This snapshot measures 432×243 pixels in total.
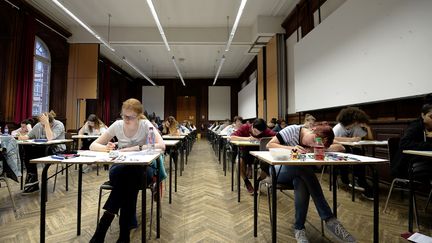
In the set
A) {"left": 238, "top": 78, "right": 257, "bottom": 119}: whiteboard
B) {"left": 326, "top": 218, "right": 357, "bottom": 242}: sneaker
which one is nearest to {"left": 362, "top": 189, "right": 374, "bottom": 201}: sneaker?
{"left": 326, "top": 218, "right": 357, "bottom": 242}: sneaker

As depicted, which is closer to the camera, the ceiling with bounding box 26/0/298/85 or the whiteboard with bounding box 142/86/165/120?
the ceiling with bounding box 26/0/298/85

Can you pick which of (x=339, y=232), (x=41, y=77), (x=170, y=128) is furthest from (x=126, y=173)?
(x=41, y=77)

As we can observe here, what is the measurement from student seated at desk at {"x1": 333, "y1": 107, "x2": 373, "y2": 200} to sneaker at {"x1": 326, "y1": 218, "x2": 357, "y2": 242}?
1.57 meters

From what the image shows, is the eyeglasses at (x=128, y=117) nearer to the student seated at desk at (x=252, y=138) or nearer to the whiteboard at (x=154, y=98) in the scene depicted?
the student seated at desk at (x=252, y=138)

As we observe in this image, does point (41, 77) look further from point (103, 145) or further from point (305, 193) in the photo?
point (305, 193)

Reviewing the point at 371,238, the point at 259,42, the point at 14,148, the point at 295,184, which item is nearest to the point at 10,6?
the point at 14,148

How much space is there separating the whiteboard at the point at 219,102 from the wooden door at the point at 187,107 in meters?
1.02

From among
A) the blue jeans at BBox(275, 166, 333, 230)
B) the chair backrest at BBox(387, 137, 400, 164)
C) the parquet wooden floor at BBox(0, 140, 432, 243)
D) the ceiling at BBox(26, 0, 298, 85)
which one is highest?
the ceiling at BBox(26, 0, 298, 85)

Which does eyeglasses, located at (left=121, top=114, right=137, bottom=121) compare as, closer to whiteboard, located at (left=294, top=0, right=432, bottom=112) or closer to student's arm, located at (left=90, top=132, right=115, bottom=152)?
student's arm, located at (left=90, top=132, right=115, bottom=152)

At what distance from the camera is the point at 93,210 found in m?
2.45

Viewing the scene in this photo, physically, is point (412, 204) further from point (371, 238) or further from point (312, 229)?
point (312, 229)

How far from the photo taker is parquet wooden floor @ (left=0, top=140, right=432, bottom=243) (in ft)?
6.15

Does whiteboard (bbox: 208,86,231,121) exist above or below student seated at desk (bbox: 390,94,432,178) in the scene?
above

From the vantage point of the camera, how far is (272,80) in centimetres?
700
